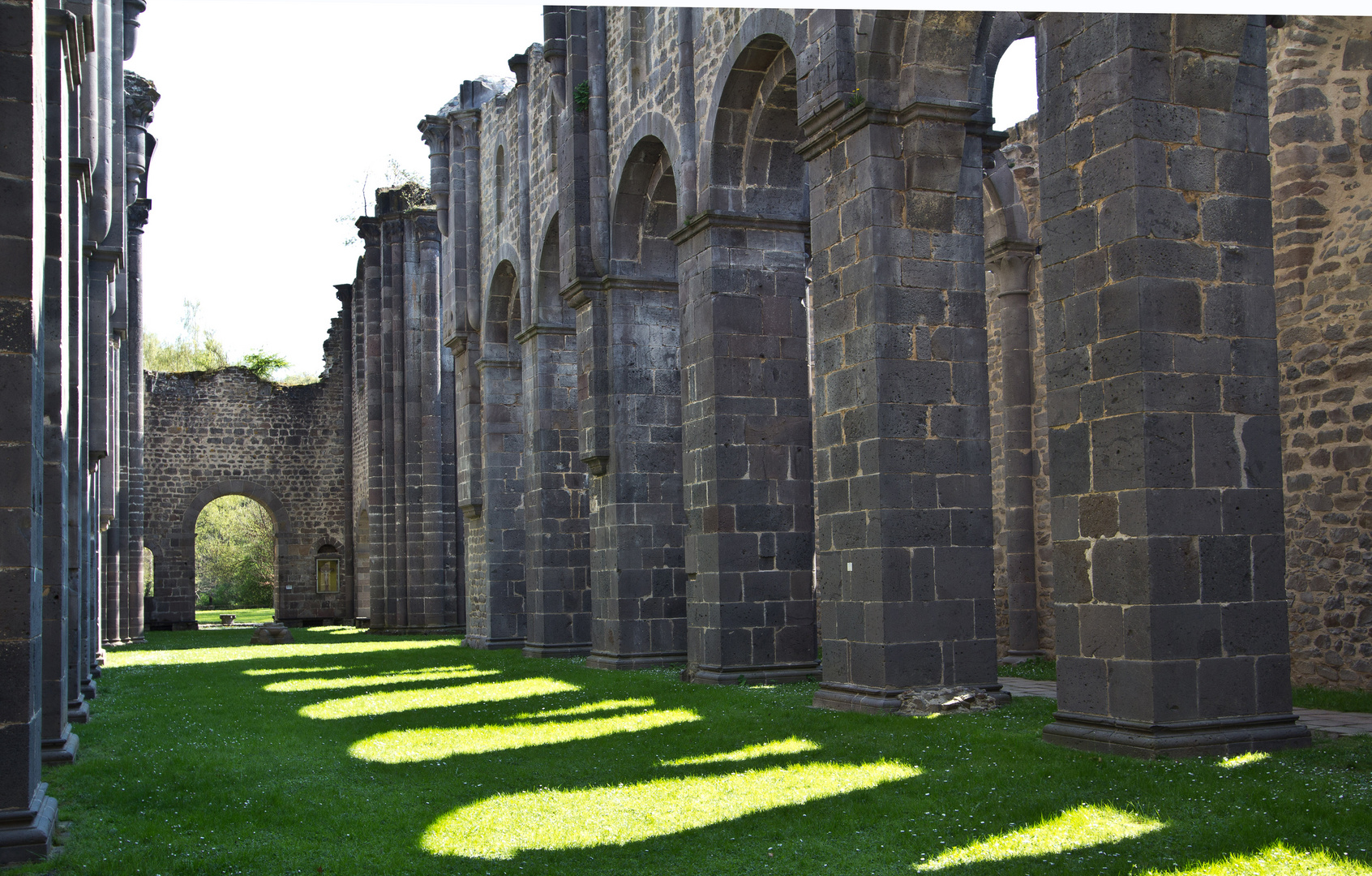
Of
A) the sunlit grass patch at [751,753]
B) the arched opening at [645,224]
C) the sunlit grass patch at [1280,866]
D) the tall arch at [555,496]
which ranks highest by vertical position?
the arched opening at [645,224]

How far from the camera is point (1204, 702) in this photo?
20.0 ft

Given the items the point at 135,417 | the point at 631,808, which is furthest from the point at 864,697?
the point at 135,417

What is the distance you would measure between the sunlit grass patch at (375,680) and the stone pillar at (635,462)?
1.55 metres

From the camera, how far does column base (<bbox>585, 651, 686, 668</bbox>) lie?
13.4m

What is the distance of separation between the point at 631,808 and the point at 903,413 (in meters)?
3.74

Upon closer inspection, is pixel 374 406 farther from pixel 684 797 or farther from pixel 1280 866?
pixel 1280 866

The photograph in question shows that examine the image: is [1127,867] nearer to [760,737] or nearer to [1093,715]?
[1093,715]

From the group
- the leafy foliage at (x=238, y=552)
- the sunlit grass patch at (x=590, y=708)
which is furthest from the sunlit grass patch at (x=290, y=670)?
the leafy foliage at (x=238, y=552)

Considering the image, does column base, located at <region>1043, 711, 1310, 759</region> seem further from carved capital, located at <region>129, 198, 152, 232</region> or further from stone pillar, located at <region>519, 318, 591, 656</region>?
carved capital, located at <region>129, 198, 152, 232</region>

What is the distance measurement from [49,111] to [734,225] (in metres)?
6.49

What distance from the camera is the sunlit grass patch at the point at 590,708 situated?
9.73 meters

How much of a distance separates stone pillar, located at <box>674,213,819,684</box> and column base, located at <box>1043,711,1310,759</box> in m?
4.92

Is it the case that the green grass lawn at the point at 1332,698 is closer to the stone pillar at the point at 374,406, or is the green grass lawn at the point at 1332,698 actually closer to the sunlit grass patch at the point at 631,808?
the sunlit grass patch at the point at 631,808

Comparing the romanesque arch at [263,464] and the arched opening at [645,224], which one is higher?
the arched opening at [645,224]
